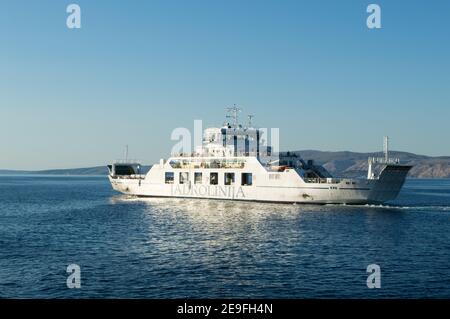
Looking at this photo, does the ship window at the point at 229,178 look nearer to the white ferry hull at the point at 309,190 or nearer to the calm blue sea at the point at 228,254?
the white ferry hull at the point at 309,190

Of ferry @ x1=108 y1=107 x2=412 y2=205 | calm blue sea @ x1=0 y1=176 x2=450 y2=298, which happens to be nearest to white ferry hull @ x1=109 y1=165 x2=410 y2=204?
ferry @ x1=108 y1=107 x2=412 y2=205

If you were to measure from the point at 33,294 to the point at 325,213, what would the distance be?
4083 cm

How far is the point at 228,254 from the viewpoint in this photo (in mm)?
34969

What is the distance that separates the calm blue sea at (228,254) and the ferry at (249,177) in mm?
5479

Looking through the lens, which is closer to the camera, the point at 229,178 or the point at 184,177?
the point at 229,178

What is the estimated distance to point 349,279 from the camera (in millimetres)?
27453

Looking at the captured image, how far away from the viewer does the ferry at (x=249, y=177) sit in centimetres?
6550

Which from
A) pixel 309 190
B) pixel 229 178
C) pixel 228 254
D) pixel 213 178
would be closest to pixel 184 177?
pixel 213 178

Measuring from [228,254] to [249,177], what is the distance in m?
45.6

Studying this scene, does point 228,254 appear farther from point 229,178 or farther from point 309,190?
point 229,178

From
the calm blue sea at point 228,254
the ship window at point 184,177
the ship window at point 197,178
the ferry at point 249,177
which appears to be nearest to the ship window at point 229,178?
the ferry at point 249,177

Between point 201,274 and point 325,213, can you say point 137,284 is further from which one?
point 325,213
